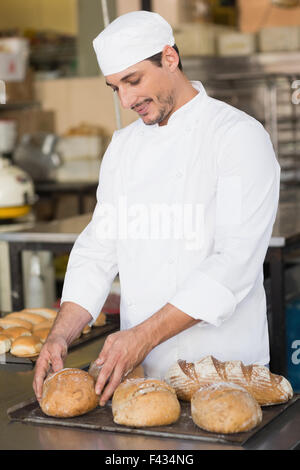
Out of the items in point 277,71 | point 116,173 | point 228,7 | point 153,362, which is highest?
point 228,7

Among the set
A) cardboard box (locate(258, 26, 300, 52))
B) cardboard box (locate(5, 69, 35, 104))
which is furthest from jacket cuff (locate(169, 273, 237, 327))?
cardboard box (locate(5, 69, 35, 104))

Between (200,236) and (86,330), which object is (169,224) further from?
(86,330)

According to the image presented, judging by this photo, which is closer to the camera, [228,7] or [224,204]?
[224,204]

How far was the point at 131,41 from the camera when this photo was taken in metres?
1.59

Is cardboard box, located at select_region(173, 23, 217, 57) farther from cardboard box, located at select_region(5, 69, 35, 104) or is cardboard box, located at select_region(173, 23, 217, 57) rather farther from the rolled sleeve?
the rolled sleeve

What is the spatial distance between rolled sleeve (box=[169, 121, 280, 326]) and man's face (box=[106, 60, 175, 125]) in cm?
16

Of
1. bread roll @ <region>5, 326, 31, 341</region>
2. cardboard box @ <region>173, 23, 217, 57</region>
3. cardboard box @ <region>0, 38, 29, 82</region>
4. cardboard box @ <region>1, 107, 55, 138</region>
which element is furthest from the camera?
cardboard box @ <region>1, 107, 55, 138</region>

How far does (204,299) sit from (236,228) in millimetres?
169

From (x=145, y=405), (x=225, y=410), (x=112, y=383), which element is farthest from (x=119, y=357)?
(x=225, y=410)

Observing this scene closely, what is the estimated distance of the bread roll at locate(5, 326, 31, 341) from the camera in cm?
189
